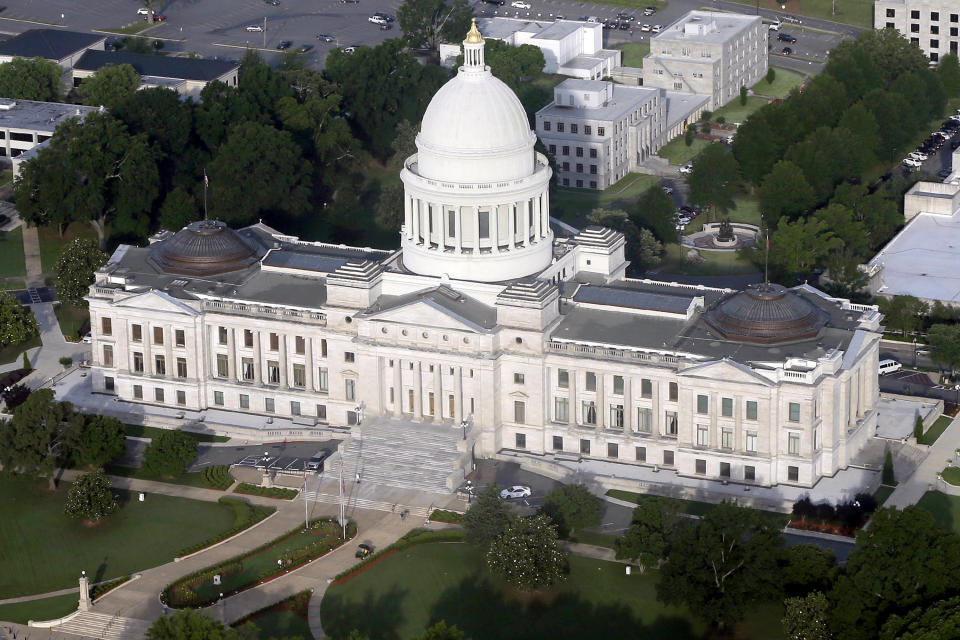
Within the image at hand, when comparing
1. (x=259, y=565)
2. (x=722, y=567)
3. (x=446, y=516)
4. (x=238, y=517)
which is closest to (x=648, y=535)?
(x=722, y=567)

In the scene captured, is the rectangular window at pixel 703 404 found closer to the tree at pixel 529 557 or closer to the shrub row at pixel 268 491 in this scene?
the tree at pixel 529 557

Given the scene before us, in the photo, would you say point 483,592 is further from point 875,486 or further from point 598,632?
point 875,486

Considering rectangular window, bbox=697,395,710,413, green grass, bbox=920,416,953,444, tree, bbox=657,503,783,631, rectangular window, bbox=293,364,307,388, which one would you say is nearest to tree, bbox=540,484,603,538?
tree, bbox=657,503,783,631

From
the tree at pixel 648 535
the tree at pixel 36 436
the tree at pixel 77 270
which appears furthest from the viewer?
the tree at pixel 77 270

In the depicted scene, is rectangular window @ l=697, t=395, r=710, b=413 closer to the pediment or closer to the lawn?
the lawn

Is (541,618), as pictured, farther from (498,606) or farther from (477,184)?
(477,184)

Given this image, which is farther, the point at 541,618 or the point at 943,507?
the point at 943,507

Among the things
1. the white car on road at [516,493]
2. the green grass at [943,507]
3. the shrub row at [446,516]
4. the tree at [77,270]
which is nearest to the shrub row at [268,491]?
the shrub row at [446,516]

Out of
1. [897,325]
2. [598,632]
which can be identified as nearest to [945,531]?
[598,632]
